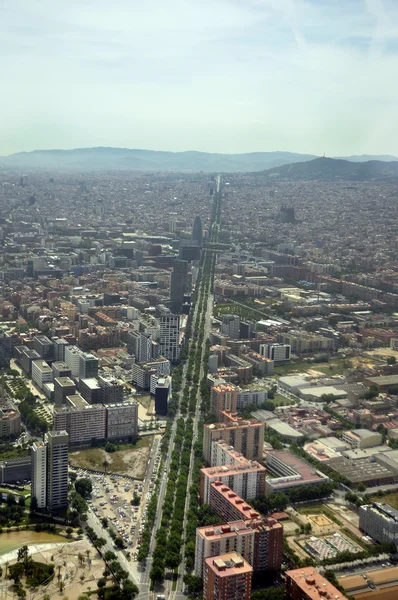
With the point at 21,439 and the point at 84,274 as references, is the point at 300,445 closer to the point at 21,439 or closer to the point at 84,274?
the point at 21,439

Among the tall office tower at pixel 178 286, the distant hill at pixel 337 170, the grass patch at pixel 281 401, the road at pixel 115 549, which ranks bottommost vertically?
the road at pixel 115 549

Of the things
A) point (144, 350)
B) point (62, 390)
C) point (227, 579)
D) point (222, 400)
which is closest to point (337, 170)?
point (144, 350)

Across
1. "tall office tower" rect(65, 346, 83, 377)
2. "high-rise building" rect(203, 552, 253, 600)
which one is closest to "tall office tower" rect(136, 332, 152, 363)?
"tall office tower" rect(65, 346, 83, 377)

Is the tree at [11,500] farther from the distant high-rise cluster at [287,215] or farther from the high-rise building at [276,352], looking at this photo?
the distant high-rise cluster at [287,215]

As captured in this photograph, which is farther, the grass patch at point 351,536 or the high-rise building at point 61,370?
the high-rise building at point 61,370

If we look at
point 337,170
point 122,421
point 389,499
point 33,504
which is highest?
point 337,170

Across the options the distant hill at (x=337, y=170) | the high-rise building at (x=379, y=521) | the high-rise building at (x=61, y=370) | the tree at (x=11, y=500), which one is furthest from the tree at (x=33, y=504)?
the distant hill at (x=337, y=170)

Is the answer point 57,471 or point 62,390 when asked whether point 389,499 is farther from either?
point 62,390
